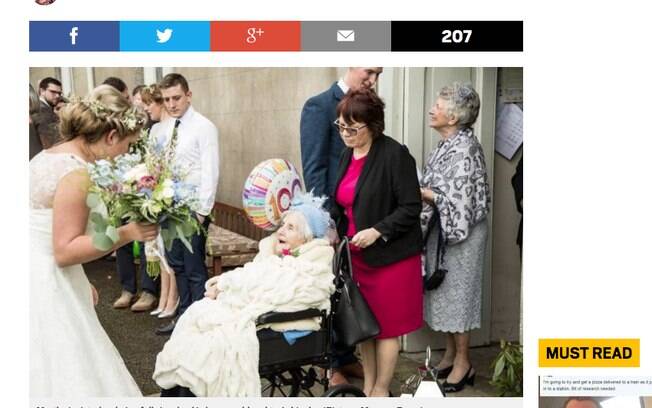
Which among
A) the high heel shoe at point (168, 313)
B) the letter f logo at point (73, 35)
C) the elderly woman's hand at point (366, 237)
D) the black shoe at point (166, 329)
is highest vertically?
the letter f logo at point (73, 35)

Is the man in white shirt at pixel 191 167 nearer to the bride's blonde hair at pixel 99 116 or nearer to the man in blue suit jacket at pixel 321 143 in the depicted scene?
the bride's blonde hair at pixel 99 116

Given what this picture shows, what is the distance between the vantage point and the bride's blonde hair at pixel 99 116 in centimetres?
229

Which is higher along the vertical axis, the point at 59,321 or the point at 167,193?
the point at 167,193

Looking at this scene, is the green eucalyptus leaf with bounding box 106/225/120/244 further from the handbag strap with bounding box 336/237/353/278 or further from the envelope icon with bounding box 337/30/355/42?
the envelope icon with bounding box 337/30/355/42

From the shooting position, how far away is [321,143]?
2.46 m

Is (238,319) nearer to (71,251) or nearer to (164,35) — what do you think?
(71,251)

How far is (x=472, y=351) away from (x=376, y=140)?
100 centimetres

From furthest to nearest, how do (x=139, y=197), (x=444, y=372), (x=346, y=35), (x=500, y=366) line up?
(x=444, y=372)
(x=500, y=366)
(x=346, y=35)
(x=139, y=197)

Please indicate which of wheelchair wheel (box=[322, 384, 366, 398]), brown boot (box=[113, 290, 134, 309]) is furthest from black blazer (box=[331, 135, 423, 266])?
brown boot (box=[113, 290, 134, 309])

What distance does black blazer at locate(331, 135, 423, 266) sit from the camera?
239 cm

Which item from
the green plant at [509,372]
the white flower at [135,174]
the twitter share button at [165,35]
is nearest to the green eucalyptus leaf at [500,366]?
the green plant at [509,372]

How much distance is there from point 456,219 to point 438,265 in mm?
194

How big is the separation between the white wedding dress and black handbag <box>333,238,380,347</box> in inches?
31.7
